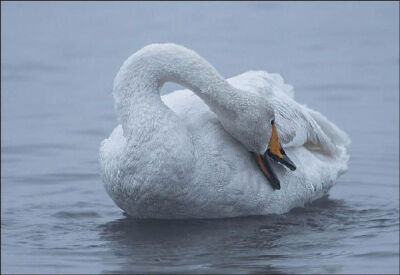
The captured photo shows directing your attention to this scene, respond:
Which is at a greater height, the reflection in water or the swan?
the swan

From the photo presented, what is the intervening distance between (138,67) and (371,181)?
3.52 m

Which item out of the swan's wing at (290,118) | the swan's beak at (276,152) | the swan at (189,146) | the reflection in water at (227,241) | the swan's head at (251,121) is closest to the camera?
the reflection in water at (227,241)

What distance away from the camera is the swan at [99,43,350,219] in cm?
1165

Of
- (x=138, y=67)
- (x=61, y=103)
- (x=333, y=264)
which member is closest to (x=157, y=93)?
(x=138, y=67)

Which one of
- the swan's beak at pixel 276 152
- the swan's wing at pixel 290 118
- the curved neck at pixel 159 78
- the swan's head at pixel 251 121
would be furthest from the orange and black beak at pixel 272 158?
the curved neck at pixel 159 78

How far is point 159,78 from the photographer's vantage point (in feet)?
39.6

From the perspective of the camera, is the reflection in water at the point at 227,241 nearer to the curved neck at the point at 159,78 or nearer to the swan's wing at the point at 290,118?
the swan's wing at the point at 290,118

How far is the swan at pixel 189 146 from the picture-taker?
11648mm

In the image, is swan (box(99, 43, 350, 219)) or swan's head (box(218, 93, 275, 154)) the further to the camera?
swan's head (box(218, 93, 275, 154))

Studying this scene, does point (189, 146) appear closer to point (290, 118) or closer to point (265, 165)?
point (265, 165)

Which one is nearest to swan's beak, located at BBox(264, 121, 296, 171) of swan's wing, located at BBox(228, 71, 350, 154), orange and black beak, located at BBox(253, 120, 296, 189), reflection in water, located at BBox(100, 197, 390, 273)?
orange and black beak, located at BBox(253, 120, 296, 189)

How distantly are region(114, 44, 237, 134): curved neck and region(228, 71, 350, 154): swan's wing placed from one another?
0.86 m

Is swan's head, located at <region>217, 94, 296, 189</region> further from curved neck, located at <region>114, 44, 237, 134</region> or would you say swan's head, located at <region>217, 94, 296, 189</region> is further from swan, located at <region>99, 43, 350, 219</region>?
curved neck, located at <region>114, 44, 237, 134</region>

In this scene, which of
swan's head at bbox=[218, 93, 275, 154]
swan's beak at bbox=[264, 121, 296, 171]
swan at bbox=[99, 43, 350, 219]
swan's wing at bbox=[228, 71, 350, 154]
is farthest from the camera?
swan's wing at bbox=[228, 71, 350, 154]
